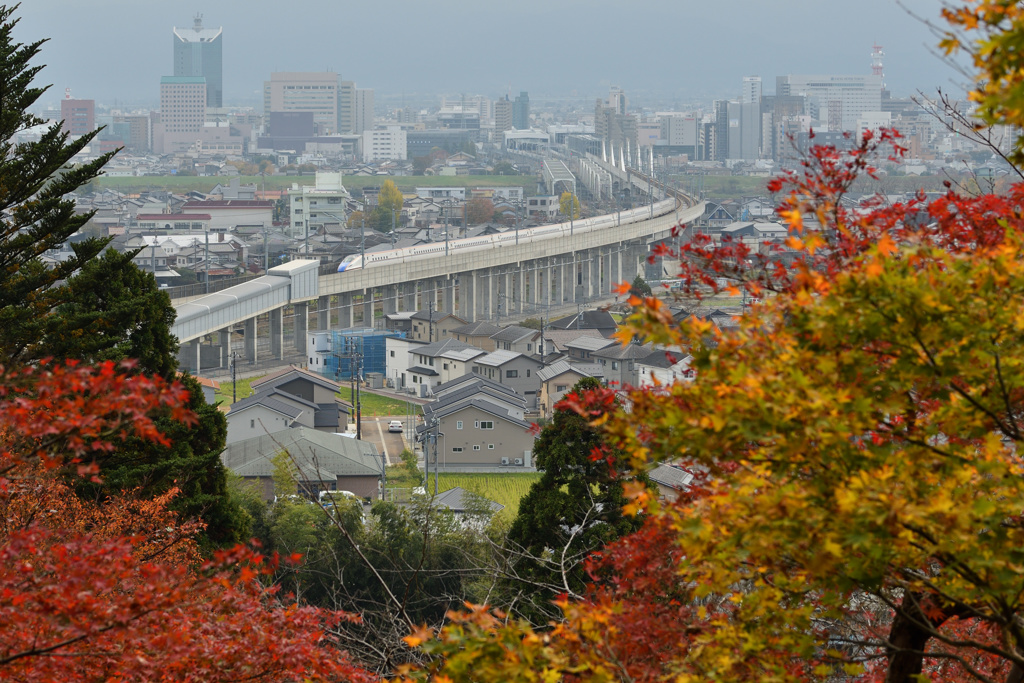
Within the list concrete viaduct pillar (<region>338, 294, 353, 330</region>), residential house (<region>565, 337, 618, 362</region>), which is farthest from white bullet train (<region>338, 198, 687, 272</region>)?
residential house (<region>565, 337, 618, 362</region>)

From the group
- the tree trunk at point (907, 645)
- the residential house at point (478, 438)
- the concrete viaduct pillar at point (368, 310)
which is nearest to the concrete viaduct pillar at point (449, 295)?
the concrete viaduct pillar at point (368, 310)

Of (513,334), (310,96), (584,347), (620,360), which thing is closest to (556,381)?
(620,360)

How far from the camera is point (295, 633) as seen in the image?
10.1ft

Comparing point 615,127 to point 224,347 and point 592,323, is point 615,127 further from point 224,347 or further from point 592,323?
point 224,347

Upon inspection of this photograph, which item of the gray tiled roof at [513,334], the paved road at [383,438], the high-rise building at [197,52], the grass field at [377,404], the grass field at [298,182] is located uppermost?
the high-rise building at [197,52]

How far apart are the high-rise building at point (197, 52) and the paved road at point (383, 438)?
126160mm

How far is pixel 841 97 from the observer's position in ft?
372

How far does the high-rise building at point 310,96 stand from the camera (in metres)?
112

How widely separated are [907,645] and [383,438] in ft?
48.3

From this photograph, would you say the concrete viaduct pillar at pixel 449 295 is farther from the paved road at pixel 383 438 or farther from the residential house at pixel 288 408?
the paved road at pixel 383 438

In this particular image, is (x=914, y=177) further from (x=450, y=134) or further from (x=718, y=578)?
(x=718, y=578)

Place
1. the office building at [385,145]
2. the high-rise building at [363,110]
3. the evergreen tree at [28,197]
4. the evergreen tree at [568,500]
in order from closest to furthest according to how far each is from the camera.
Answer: the evergreen tree at [568,500]
the evergreen tree at [28,197]
the office building at [385,145]
the high-rise building at [363,110]

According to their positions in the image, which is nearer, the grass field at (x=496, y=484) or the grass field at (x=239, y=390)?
the grass field at (x=496, y=484)

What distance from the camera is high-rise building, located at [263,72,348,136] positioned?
368ft
